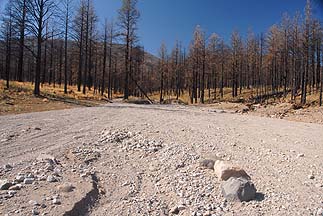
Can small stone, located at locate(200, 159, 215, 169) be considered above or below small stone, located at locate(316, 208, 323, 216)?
above

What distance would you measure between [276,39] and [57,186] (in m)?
45.7

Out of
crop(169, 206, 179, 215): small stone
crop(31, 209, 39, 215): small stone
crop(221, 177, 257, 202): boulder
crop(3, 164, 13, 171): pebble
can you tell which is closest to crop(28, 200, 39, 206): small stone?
crop(31, 209, 39, 215): small stone

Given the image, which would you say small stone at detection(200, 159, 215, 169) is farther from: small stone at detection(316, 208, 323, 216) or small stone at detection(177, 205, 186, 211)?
small stone at detection(316, 208, 323, 216)

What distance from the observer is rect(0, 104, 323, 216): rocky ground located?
176 inches

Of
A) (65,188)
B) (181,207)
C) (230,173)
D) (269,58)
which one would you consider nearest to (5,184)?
(65,188)

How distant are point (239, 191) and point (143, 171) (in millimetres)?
2306

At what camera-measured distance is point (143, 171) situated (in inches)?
244

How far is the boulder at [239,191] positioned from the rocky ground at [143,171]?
0.35 feet

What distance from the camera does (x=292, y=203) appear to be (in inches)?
185

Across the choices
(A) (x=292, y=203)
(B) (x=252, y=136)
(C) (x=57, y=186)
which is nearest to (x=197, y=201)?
(A) (x=292, y=203)

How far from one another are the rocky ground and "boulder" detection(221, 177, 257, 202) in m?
0.11

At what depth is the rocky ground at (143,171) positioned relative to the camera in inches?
176

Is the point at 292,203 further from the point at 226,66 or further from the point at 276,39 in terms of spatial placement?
the point at 226,66

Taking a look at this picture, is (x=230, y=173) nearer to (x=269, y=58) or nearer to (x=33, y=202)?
(x=33, y=202)
